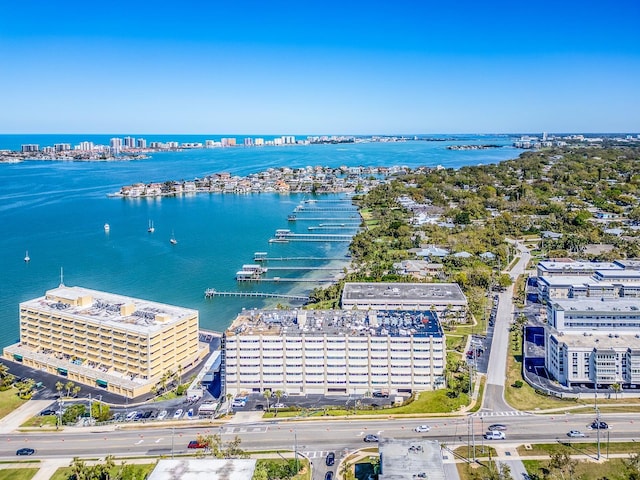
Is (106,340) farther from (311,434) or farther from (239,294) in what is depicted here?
(239,294)

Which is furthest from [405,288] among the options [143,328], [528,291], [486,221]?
A: [486,221]

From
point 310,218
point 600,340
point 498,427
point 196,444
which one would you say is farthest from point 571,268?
point 310,218

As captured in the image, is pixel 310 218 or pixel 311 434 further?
pixel 310 218

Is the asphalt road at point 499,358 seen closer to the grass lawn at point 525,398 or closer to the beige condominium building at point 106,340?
the grass lawn at point 525,398

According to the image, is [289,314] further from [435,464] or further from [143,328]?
[435,464]

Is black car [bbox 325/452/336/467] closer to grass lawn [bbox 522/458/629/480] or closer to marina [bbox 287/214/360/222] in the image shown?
grass lawn [bbox 522/458/629/480]

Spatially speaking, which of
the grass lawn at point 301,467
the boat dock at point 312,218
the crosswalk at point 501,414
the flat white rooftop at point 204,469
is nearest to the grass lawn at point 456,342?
the crosswalk at point 501,414

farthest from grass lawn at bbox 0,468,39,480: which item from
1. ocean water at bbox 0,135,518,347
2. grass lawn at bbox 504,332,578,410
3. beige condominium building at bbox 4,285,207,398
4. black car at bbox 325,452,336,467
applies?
grass lawn at bbox 504,332,578,410
